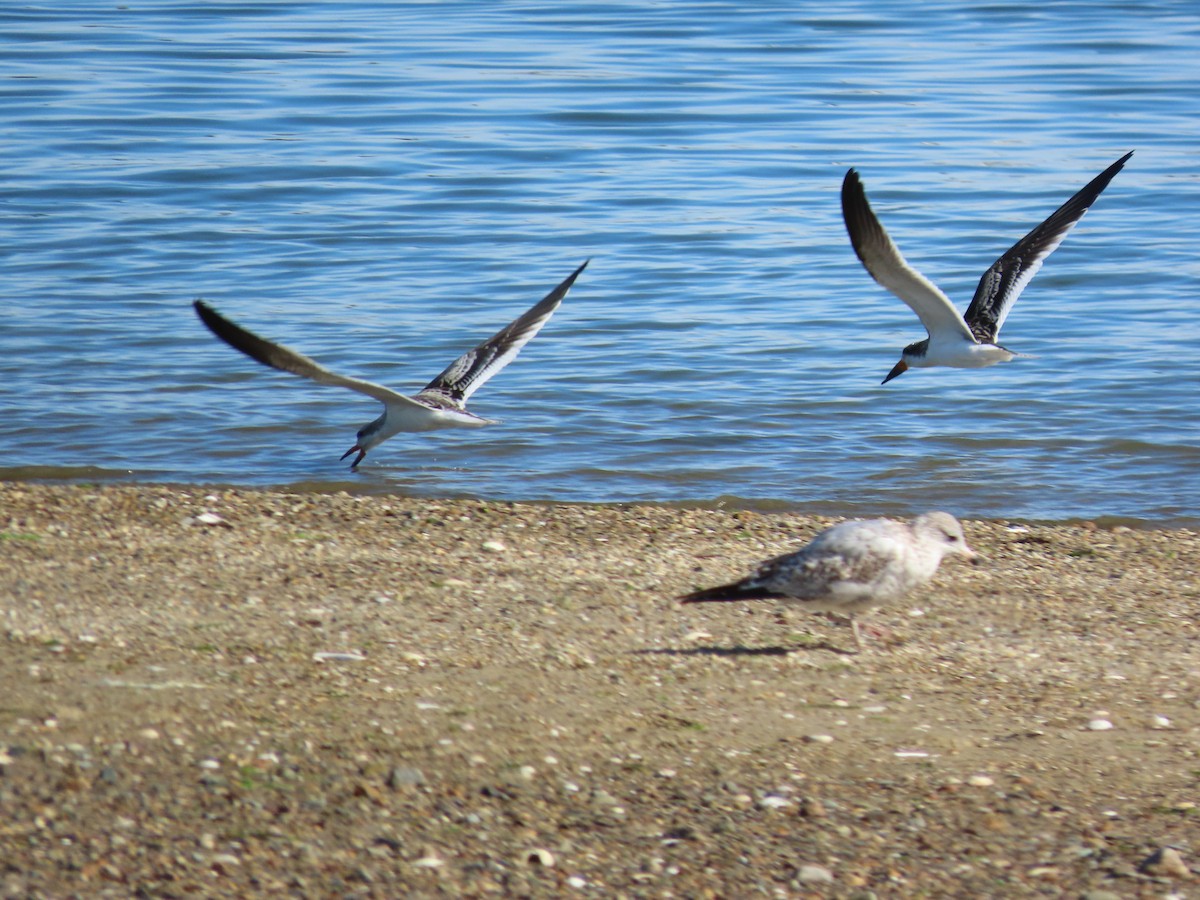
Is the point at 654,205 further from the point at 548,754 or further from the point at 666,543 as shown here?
the point at 548,754

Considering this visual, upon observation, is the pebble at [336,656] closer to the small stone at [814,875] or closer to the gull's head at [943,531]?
the small stone at [814,875]

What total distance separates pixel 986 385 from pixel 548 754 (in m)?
8.58

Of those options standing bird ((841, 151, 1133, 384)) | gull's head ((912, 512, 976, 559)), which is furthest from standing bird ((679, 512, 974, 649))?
standing bird ((841, 151, 1133, 384))

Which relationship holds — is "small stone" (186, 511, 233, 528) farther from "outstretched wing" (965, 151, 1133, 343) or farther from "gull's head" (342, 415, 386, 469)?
"outstretched wing" (965, 151, 1133, 343)

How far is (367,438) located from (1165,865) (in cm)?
705

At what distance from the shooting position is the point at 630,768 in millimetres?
5672

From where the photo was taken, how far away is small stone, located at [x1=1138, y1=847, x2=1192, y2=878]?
199 inches

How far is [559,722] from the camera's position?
19.7ft

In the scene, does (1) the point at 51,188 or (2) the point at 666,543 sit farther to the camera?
(1) the point at 51,188

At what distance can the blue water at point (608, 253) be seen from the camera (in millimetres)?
11500

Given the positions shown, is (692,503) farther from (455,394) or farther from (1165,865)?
(1165,865)

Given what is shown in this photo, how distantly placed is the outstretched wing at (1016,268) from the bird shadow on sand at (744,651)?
4859 millimetres

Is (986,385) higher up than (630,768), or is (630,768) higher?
(630,768)

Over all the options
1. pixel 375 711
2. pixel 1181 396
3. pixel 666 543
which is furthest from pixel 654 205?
pixel 375 711
